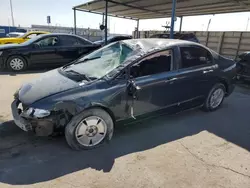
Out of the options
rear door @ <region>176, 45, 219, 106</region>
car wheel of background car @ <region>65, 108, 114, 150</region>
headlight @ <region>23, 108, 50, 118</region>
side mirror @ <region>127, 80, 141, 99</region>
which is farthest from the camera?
rear door @ <region>176, 45, 219, 106</region>

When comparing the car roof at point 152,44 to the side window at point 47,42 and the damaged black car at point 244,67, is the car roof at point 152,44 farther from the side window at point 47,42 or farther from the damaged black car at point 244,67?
the side window at point 47,42

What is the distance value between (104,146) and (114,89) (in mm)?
830

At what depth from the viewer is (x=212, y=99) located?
4320mm

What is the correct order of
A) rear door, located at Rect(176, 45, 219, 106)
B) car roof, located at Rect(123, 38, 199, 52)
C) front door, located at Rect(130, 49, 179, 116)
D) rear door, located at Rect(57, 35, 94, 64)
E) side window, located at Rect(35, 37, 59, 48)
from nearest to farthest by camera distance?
front door, located at Rect(130, 49, 179, 116), car roof, located at Rect(123, 38, 199, 52), rear door, located at Rect(176, 45, 219, 106), side window, located at Rect(35, 37, 59, 48), rear door, located at Rect(57, 35, 94, 64)

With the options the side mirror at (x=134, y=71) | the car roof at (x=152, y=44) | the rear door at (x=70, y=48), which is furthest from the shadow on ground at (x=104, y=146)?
the rear door at (x=70, y=48)

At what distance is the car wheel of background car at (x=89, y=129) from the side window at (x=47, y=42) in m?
6.02

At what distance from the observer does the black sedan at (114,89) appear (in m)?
2.65

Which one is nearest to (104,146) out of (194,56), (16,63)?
(194,56)

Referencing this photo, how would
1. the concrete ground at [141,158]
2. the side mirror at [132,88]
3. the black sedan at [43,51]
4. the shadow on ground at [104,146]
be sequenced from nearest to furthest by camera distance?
the concrete ground at [141,158] < the shadow on ground at [104,146] < the side mirror at [132,88] < the black sedan at [43,51]

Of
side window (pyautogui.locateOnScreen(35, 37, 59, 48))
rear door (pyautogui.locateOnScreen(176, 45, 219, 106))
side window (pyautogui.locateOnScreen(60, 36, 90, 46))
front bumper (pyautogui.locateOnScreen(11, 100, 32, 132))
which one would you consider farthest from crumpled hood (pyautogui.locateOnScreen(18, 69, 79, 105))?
side window (pyautogui.locateOnScreen(60, 36, 90, 46))

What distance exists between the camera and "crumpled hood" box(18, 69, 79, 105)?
2.75 metres

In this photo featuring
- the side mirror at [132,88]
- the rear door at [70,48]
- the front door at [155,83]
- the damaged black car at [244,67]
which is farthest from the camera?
the rear door at [70,48]

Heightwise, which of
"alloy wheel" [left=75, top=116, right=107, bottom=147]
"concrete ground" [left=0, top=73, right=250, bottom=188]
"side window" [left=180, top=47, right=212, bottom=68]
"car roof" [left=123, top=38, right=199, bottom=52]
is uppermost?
"car roof" [left=123, top=38, right=199, bottom=52]

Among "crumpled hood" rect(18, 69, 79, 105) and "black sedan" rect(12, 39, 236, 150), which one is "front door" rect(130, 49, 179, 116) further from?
"crumpled hood" rect(18, 69, 79, 105)
